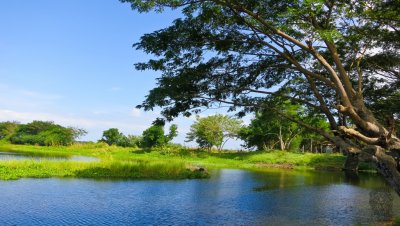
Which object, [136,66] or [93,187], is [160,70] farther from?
[93,187]

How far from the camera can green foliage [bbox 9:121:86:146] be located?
221 ft

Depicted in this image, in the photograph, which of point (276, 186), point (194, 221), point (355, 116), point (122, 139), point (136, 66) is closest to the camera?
point (355, 116)

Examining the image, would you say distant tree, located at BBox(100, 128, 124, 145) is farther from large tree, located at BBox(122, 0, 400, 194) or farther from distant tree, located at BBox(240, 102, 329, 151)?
large tree, located at BBox(122, 0, 400, 194)

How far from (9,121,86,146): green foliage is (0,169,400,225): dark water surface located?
156ft

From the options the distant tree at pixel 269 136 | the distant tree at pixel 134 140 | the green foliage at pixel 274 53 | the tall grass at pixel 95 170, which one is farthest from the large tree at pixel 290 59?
the distant tree at pixel 134 140

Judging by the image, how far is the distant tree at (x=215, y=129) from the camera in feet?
200

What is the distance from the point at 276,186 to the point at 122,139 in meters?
47.4

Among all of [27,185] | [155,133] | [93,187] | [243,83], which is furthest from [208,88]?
[155,133]

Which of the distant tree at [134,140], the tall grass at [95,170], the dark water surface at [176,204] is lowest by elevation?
the dark water surface at [176,204]

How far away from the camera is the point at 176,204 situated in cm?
1795

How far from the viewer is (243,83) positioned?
41.8 ft

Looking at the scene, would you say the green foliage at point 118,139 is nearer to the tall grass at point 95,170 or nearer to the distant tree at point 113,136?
the distant tree at point 113,136

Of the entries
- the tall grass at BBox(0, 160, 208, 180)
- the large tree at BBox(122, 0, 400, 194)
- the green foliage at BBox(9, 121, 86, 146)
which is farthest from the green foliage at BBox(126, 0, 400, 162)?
the green foliage at BBox(9, 121, 86, 146)

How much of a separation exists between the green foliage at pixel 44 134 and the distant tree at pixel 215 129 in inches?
993
